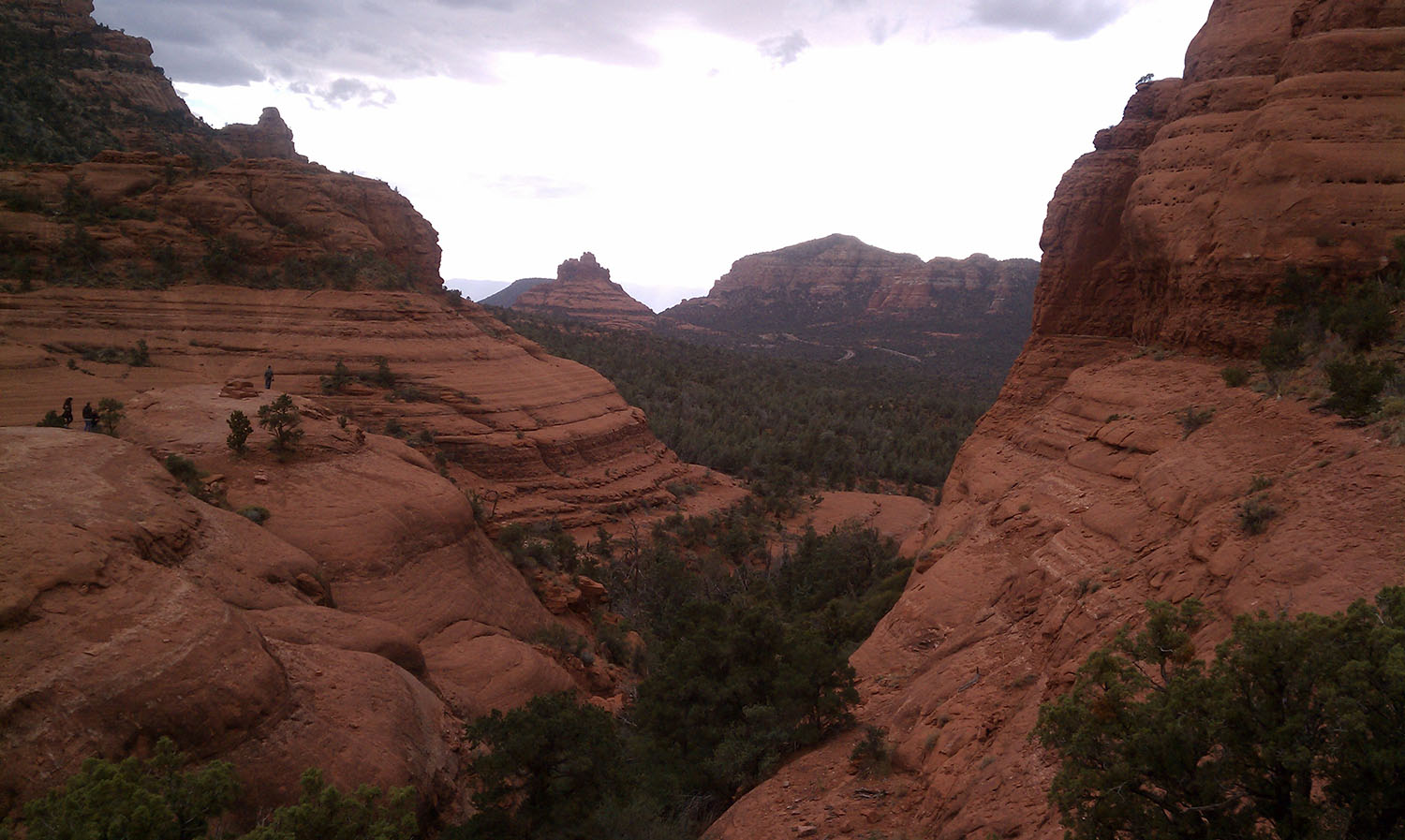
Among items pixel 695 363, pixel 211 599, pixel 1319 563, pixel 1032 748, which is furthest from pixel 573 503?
pixel 695 363

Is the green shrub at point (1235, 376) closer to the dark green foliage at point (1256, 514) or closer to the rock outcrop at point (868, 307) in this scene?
the dark green foliage at point (1256, 514)

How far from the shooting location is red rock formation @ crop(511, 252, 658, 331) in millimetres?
114062

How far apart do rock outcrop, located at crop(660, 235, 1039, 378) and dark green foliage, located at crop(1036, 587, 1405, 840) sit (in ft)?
266

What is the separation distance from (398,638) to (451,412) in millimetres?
15915

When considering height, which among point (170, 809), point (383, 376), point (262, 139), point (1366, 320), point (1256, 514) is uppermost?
point (262, 139)

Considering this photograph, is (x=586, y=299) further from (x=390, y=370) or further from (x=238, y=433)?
(x=238, y=433)

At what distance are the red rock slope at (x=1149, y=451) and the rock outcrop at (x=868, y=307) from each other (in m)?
66.2

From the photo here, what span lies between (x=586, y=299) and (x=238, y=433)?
10823cm

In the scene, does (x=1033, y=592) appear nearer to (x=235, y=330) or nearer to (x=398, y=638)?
(x=398, y=638)

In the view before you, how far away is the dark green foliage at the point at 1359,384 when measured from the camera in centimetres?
816

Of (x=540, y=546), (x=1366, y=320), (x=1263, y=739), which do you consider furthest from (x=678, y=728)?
(x=1366, y=320)

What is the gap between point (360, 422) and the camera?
24016 mm

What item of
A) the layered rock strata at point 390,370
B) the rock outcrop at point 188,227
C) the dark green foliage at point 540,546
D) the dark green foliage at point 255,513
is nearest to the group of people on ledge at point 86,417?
the layered rock strata at point 390,370

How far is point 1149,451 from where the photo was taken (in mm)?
11648
